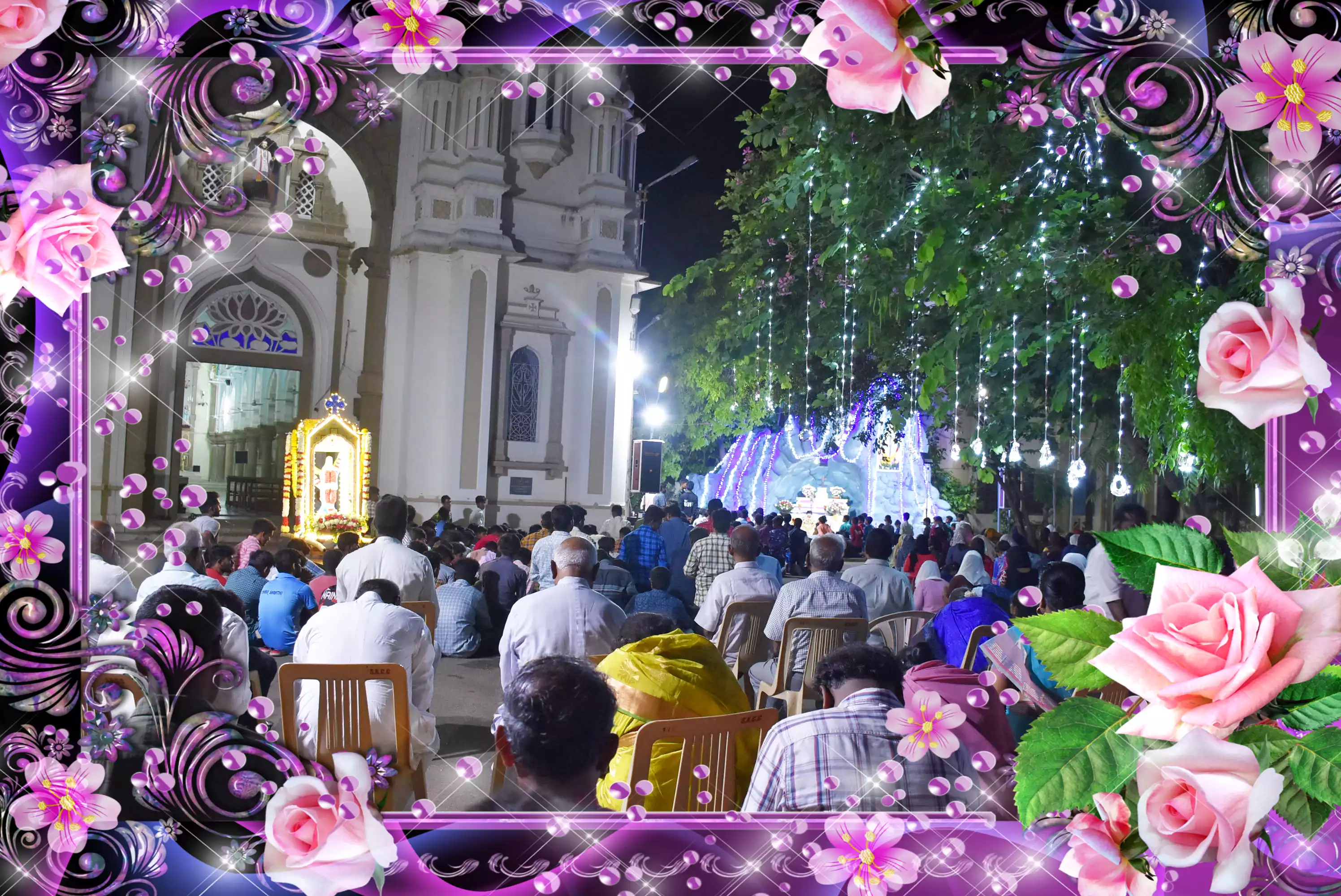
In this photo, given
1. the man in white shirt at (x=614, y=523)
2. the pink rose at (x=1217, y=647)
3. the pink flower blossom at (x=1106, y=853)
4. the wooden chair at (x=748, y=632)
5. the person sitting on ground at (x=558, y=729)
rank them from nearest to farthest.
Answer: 1. the pink rose at (x=1217, y=647)
2. the pink flower blossom at (x=1106, y=853)
3. the person sitting on ground at (x=558, y=729)
4. the wooden chair at (x=748, y=632)
5. the man in white shirt at (x=614, y=523)

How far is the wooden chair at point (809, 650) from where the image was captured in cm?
295

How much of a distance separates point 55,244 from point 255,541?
3.16 feet

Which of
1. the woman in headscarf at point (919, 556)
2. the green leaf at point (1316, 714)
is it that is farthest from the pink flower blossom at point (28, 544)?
the green leaf at point (1316, 714)

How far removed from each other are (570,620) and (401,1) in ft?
5.63

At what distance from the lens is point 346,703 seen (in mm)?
2678

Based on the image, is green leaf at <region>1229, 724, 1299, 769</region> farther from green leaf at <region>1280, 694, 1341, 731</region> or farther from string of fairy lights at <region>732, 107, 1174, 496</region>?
string of fairy lights at <region>732, 107, 1174, 496</region>

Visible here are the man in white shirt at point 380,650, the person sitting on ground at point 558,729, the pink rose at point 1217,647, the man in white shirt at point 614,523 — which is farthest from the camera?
the man in white shirt at point 614,523

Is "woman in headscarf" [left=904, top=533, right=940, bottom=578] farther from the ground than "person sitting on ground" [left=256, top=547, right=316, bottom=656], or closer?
farther from the ground

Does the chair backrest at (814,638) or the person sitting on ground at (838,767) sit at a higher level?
the chair backrest at (814,638)

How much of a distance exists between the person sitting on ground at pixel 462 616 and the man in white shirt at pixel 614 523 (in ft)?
1.47

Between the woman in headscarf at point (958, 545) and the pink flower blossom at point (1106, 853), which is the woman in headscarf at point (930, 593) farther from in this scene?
the pink flower blossom at point (1106, 853)

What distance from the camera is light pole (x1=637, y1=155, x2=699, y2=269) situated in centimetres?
299

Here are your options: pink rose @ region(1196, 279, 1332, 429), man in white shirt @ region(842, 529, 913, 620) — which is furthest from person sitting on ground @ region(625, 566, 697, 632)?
pink rose @ region(1196, 279, 1332, 429)

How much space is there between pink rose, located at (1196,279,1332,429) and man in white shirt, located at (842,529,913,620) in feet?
3.64
